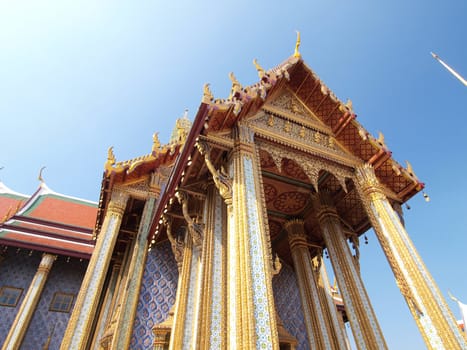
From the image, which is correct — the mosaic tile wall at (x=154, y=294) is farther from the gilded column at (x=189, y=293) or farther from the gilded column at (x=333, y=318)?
the gilded column at (x=333, y=318)

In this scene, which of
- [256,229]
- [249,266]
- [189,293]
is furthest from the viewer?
[189,293]

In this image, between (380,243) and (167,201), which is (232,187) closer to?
(167,201)

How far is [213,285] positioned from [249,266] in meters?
1.21

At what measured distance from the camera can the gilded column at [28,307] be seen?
8711 millimetres

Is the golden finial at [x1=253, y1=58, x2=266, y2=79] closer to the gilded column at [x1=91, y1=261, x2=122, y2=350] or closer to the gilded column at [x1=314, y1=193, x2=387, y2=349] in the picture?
the gilded column at [x1=314, y1=193, x2=387, y2=349]

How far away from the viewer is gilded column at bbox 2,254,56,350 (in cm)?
871

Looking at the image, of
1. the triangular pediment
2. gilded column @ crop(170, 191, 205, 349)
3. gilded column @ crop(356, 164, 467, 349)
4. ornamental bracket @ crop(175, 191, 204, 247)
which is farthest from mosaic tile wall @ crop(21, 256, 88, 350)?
gilded column @ crop(356, 164, 467, 349)

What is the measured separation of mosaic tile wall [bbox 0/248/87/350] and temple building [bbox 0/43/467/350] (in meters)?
2.25

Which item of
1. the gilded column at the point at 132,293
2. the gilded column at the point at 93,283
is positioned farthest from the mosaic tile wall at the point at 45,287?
the gilded column at the point at 132,293

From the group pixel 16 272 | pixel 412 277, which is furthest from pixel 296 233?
pixel 16 272

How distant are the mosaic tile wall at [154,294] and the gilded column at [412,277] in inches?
201

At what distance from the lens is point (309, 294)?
7.64 meters

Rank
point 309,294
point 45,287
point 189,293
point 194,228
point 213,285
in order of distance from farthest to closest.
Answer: point 45,287 < point 309,294 < point 194,228 < point 189,293 < point 213,285

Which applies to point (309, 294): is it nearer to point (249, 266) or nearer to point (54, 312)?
point (249, 266)
